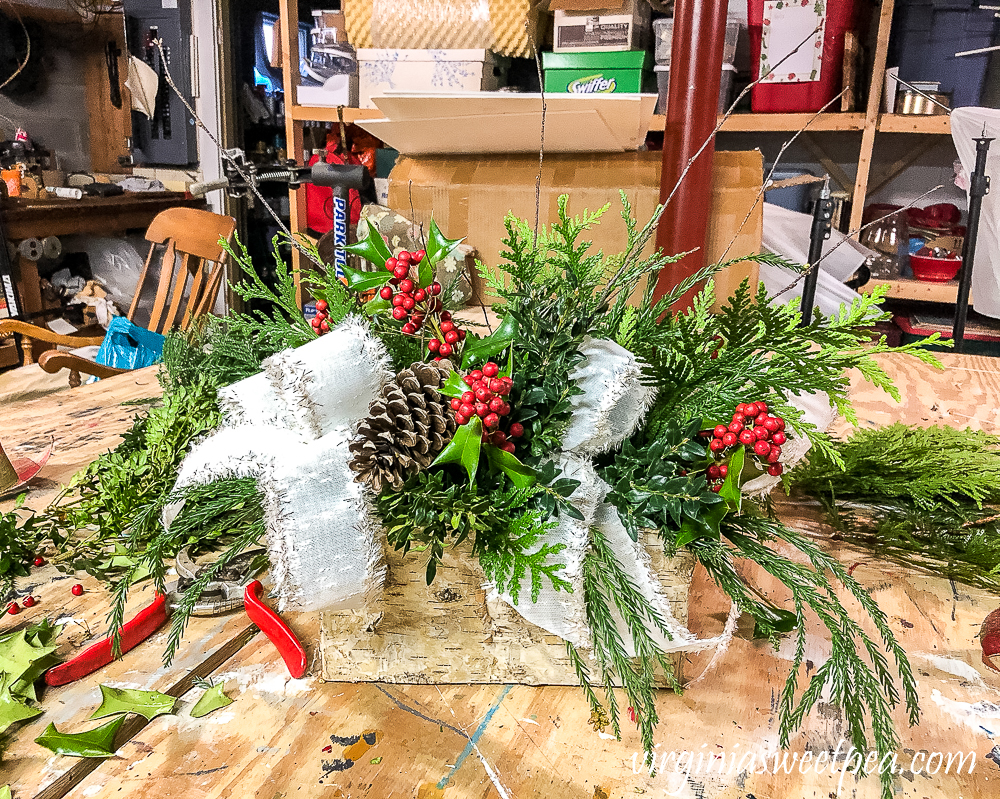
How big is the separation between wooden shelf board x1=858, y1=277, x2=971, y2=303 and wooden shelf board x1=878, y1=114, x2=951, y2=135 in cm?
42

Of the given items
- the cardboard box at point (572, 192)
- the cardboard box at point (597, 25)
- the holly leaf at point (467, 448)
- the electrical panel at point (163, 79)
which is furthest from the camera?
the electrical panel at point (163, 79)

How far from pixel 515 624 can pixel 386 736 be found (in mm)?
100

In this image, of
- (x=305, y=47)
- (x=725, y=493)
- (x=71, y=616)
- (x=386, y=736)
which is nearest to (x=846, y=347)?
(x=725, y=493)

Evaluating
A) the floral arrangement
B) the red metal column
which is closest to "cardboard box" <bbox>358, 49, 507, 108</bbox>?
the red metal column

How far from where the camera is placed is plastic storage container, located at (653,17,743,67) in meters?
1.92

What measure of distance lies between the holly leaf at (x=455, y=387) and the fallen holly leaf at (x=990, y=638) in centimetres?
41

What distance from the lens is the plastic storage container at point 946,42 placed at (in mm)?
2123

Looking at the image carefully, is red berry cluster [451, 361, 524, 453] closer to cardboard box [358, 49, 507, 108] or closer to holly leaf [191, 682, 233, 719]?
holly leaf [191, 682, 233, 719]

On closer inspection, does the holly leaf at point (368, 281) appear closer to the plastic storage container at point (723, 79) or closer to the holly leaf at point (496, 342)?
the holly leaf at point (496, 342)

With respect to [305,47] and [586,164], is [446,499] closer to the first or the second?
[586,164]

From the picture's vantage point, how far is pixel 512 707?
1.46ft

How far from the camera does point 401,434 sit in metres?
0.39

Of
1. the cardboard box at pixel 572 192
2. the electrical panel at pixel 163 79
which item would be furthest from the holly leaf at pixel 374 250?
the electrical panel at pixel 163 79

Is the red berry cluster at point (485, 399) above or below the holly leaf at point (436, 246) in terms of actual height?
below
